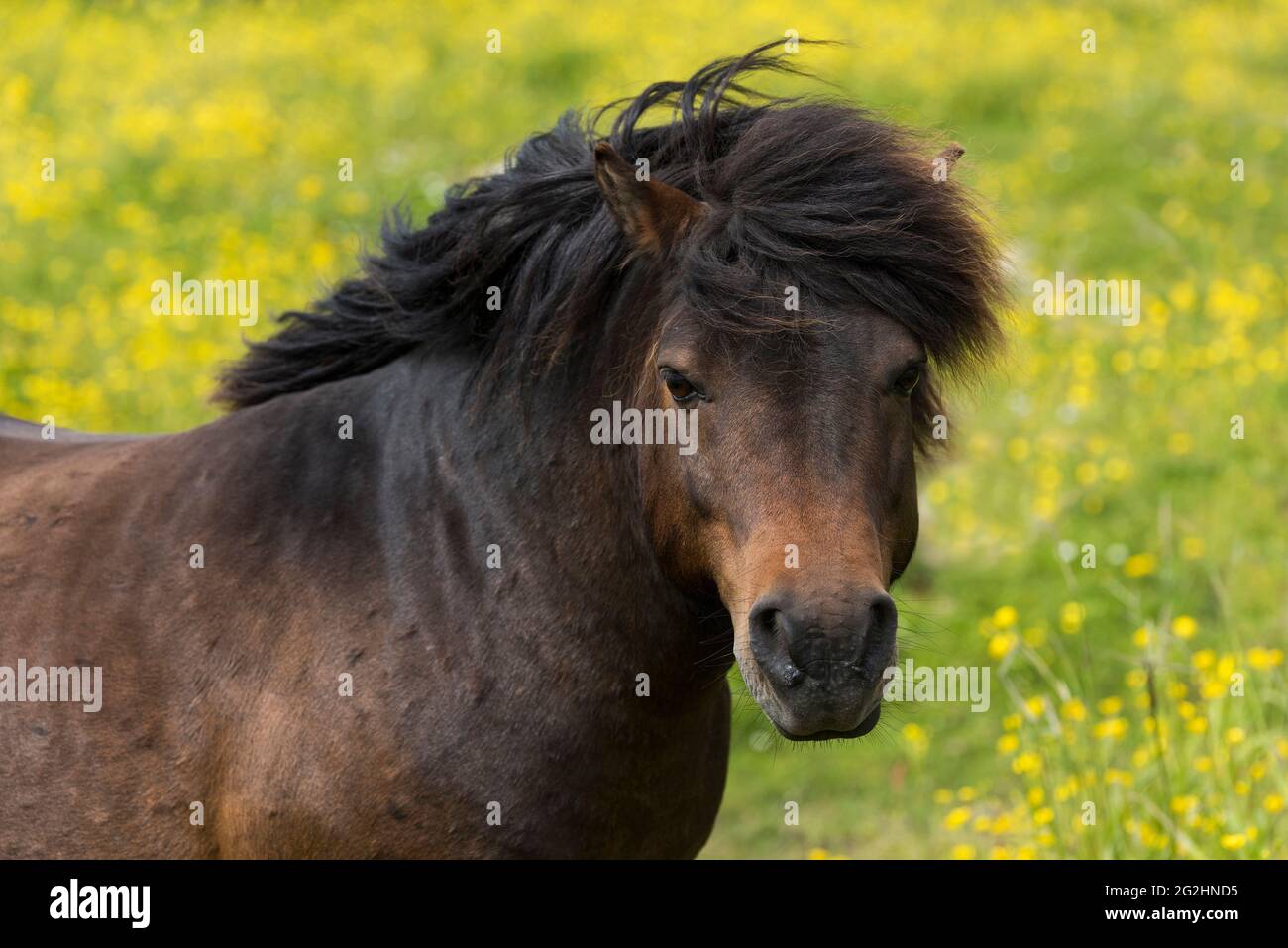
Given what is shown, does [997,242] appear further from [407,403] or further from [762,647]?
[407,403]

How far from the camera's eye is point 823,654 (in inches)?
102

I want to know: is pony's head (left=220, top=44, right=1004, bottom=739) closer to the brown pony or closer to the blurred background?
the brown pony

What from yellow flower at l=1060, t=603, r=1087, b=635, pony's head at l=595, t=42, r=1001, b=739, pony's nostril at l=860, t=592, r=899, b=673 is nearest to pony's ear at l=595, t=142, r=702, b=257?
pony's head at l=595, t=42, r=1001, b=739

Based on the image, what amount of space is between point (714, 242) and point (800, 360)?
1.11 ft

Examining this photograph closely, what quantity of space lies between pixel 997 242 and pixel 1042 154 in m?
9.05

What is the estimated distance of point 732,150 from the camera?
3.11 m

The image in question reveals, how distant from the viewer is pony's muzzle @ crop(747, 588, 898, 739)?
257 centimetres

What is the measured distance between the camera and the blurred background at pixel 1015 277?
5121 mm

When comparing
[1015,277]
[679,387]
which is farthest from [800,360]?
[1015,277]

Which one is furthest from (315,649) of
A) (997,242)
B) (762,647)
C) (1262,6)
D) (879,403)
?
(1262,6)

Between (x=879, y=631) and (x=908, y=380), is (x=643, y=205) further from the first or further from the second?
(x=879, y=631)

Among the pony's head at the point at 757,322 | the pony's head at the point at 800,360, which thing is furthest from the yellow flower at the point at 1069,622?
the pony's head at the point at 800,360

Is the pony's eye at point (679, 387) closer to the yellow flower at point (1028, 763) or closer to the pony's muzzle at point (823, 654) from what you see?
the pony's muzzle at point (823, 654)
